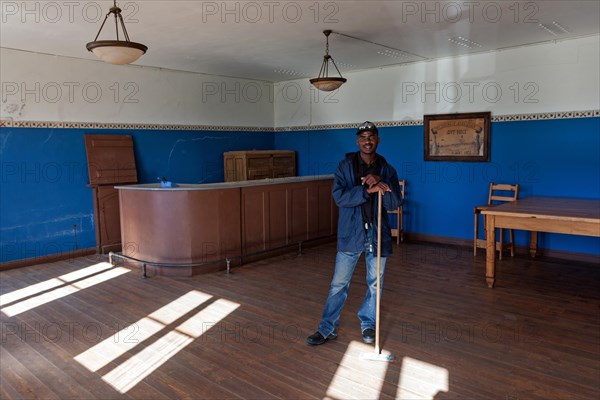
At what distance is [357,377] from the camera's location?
334cm

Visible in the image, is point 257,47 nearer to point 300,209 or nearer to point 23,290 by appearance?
point 300,209

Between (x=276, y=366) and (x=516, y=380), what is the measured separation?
5.53 ft

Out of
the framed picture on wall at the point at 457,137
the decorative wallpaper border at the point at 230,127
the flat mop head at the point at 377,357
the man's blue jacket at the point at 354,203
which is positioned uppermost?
the decorative wallpaper border at the point at 230,127

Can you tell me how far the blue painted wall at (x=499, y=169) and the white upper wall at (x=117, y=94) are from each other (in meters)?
2.01

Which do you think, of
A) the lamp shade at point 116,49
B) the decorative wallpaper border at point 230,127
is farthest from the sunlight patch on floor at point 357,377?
the decorative wallpaper border at point 230,127

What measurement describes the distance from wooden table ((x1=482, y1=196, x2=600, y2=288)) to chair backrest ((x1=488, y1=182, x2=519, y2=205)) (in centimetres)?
103

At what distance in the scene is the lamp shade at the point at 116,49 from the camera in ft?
12.8

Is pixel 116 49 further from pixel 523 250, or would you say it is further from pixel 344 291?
pixel 523 250

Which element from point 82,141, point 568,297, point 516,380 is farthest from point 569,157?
point 82,141

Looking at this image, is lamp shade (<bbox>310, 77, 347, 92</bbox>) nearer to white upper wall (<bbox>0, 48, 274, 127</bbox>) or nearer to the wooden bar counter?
the wooden bar counter

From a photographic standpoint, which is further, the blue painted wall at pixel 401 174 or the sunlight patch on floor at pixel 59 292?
the blue painted wall at pixel 401 174

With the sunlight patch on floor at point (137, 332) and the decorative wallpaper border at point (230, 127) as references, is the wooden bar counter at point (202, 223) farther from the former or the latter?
the decorative wallpaper border at point (230, 127)

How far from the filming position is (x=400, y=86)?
8.05 meters

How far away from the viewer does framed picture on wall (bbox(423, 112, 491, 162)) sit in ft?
23.5
